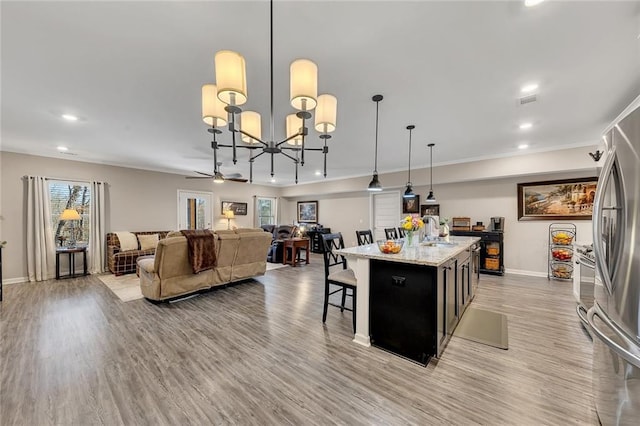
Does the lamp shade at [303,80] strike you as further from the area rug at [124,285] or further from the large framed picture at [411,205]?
the large framed picture at [411,205]

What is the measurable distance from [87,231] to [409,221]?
7.10 m

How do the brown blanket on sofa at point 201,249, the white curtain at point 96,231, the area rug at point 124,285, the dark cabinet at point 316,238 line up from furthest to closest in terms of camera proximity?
1. the dark cabinet at point 316,238
2. the white curtain at point 96,231
3. the area rug at point 124,285
4. the brown blanket on sofa at point 201,249

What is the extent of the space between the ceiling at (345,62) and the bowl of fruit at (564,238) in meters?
2.06

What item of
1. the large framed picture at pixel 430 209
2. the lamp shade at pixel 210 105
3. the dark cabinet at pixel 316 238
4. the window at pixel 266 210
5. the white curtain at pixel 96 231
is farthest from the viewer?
the window at pixel 266 210

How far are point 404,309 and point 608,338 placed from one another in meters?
1.27

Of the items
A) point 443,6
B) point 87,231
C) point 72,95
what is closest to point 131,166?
point 87,231

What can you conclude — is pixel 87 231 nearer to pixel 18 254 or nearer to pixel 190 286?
pixel 18 254

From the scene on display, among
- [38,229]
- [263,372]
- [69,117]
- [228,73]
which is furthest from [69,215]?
[228,73]

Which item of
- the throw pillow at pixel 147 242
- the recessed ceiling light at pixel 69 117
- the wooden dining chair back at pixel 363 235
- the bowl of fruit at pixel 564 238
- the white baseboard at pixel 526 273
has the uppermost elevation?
the recessed ceiling light at pixel 69 117

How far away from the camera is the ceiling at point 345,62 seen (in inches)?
64.5

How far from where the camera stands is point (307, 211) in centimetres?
967

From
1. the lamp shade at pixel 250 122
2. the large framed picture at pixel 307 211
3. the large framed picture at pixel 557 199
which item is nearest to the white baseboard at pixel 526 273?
the large framed picture at pixel 557 199

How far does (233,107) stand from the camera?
1608mm

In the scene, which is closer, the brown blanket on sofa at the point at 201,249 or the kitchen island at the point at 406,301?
the kitchen island at the point at 406,301
